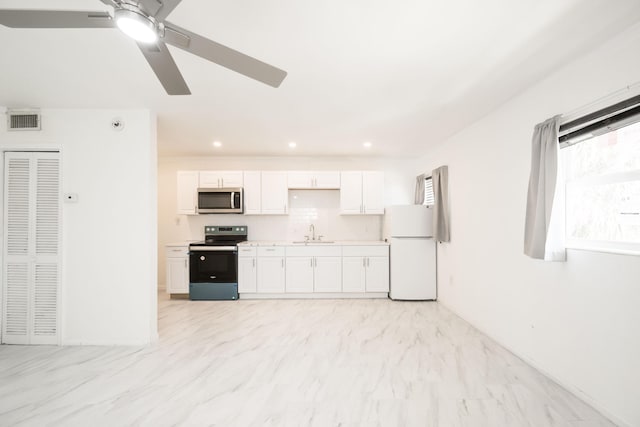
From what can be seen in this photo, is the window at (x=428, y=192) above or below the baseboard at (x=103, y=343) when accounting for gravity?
above

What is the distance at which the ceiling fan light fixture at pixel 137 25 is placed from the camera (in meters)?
1.22

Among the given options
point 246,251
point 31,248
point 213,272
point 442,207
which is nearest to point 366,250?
point 442,207

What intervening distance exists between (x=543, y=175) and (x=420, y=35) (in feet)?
4.88

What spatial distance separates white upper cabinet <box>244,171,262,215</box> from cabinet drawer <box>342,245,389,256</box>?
5.40 feet

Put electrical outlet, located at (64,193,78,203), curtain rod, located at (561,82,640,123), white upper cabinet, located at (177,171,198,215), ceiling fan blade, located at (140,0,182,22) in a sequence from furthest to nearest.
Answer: white upper cabinet, located at (177,171,198,215) → electrical outlet, located at (64,193,78,203) → curtain rod, located at (561,82,640,123) → ceiling fan blade, located at (140,0,182,22)

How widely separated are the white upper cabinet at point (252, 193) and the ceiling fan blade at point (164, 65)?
132 inches

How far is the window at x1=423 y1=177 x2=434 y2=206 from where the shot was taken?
517 centimetres

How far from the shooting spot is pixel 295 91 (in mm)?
2758

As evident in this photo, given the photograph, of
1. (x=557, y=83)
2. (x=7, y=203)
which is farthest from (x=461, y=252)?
(x=7, y=203)

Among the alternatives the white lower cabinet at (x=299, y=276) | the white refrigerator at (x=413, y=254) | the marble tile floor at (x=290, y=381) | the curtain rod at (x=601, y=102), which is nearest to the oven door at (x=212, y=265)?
the white lower cabinet at (x=299, y=276)

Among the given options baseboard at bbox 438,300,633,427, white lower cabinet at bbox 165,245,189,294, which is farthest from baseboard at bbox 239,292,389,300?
baseboard at bbox 438,300,633,427

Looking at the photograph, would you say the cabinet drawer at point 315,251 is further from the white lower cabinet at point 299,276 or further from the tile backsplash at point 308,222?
the tile backsplash at point 308,222

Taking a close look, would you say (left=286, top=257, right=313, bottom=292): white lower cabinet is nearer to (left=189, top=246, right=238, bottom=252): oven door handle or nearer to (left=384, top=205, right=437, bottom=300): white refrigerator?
(left=189, top=246, right=238, bottom=252): oven door handle

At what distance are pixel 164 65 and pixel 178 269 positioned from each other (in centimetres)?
407
